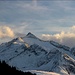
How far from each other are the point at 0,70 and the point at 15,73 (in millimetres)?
8851

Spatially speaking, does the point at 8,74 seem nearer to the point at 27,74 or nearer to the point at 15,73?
the point at 15,73

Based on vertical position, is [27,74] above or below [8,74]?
below

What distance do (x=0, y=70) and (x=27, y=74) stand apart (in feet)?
72.5

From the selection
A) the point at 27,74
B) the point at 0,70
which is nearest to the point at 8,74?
the point at 0,70

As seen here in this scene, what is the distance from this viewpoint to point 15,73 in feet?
493

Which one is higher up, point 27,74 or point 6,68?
point 6,68

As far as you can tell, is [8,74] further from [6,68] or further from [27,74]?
[27,74]

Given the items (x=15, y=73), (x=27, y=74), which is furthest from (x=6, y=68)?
(x=27, y=74)

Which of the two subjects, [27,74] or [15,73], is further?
[27,74]

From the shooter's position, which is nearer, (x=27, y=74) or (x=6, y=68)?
(x=6, y=68)

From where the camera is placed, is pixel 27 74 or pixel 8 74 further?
pixel 27 74

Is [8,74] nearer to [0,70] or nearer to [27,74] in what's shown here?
[0,70]

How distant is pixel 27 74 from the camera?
163000mm

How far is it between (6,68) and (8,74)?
16.4 feet
